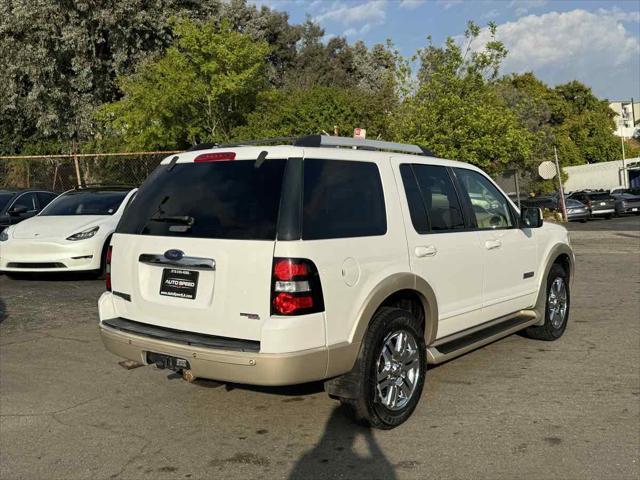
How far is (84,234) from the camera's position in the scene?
9.41 metres

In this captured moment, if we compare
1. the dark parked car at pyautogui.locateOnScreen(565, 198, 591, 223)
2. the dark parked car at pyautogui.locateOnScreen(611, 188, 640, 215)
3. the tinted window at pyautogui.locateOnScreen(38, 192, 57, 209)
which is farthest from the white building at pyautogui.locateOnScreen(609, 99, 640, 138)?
the tinted window at pyautogui.locateOnScreen(38, 192, 57, 209)

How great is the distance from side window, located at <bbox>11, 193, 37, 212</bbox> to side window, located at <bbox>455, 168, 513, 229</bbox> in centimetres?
953

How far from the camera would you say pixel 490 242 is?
521cm

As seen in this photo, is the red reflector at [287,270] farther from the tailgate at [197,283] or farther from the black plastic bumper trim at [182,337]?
the black plastic bumper trim at [182,337]

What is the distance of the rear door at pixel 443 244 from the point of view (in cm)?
443

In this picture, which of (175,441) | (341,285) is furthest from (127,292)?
(341,285)

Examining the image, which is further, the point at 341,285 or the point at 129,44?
the point at 129,44

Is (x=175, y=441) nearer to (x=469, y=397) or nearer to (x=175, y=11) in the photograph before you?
(x=469, y=397)

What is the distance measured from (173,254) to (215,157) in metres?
0.71

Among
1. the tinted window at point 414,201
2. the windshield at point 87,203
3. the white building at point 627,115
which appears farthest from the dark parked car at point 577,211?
the white building at point 627,115

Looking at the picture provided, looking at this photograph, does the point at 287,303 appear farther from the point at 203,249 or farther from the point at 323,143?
the point at 323,143

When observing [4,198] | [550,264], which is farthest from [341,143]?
[4,198]

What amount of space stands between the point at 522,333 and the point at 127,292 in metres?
4.21

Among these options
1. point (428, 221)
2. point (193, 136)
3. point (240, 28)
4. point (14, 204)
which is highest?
point (240, 28)
